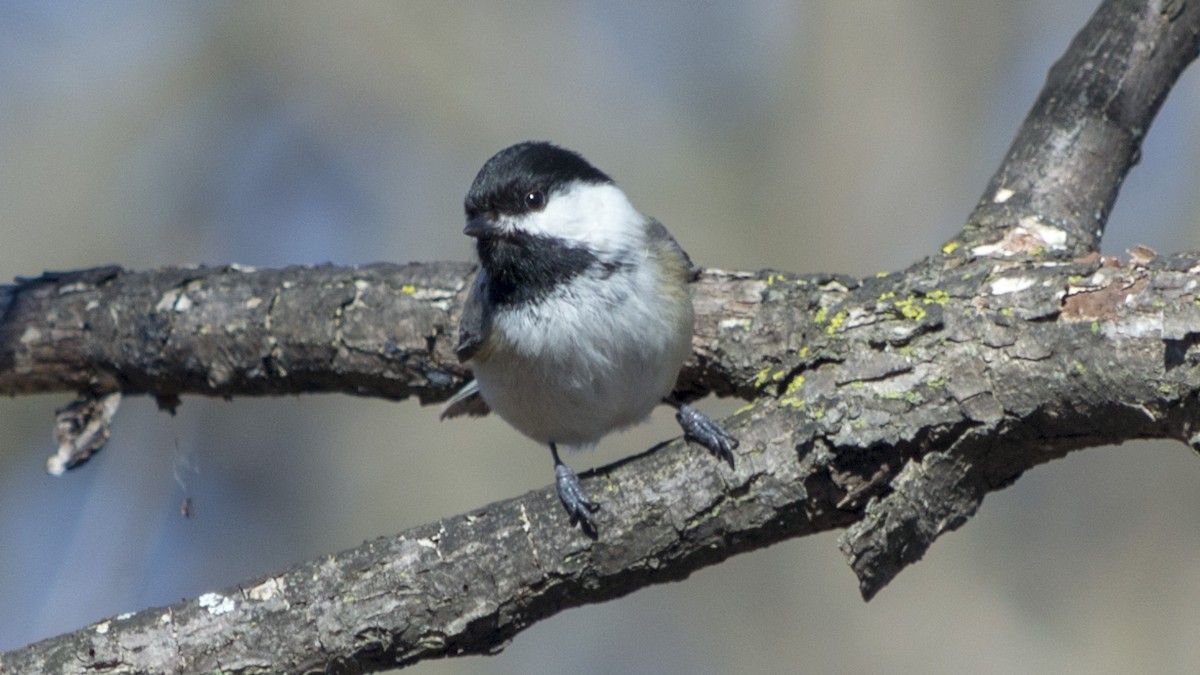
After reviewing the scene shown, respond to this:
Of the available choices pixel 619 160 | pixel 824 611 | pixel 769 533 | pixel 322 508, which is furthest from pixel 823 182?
pixel 769 533

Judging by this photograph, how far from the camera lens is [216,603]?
2.36 m

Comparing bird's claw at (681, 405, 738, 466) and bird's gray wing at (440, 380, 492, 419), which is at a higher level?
bird's gray wing at (440, 380, 492, 419)

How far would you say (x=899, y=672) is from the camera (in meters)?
5.81

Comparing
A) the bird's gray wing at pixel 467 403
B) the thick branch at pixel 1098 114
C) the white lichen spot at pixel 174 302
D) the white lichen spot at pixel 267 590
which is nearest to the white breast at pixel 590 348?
the bird's gray wing at pixel 467 403

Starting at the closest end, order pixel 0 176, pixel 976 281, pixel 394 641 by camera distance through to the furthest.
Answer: pixel 394 641 < pixel 976 281 < pixel 0 176

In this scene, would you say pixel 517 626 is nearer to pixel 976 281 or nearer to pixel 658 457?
pixel 658 457

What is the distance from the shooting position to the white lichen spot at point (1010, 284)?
240 cm

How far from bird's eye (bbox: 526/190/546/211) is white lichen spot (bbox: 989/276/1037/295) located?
48.1 inches

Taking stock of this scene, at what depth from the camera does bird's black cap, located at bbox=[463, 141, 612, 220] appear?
286 cm

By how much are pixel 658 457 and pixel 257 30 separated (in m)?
6.64

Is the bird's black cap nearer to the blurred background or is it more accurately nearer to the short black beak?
the short black beak

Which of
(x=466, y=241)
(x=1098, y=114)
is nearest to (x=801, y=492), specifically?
(x=1098, y=114)

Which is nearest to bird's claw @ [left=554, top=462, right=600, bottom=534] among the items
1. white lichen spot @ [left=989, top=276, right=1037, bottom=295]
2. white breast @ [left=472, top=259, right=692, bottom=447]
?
white breast @ [left=472, top=259, right=692, bottom=447]

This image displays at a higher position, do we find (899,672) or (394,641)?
(899,672)
